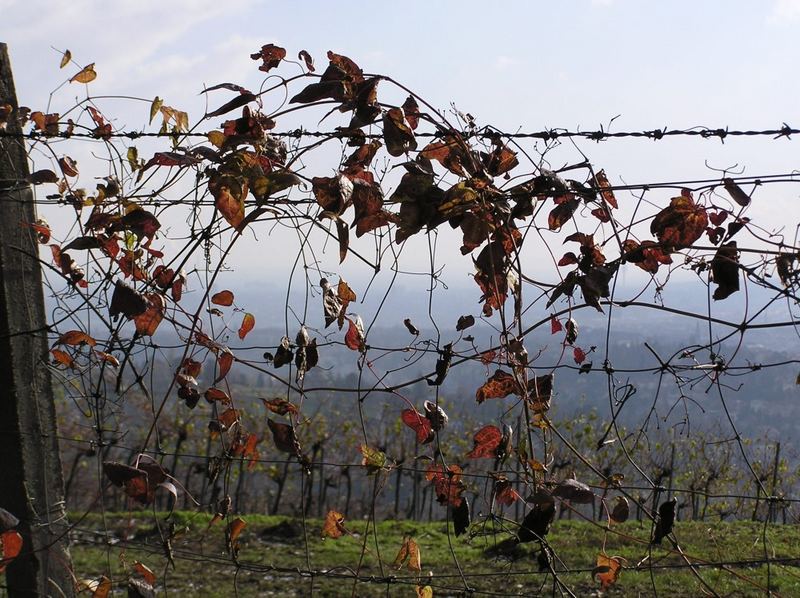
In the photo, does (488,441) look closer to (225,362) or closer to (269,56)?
(225,362)

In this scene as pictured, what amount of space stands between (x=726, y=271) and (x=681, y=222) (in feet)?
0.41

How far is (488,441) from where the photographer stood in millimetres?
1653

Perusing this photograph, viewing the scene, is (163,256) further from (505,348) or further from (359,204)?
(505,348)

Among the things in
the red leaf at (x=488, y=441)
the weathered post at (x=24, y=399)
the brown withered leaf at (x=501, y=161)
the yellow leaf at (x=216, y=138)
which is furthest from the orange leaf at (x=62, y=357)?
A: the brown withered leaf at (x=501, y=161)

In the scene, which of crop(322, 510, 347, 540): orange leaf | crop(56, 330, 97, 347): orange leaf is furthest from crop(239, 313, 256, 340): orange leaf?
crop(322, 510, 347, 540): orange leaf

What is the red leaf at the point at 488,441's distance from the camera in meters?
1.64

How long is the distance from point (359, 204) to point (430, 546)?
5.88 meters

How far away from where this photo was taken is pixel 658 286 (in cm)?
160

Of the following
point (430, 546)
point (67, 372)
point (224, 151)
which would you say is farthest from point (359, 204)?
point (430, 546)

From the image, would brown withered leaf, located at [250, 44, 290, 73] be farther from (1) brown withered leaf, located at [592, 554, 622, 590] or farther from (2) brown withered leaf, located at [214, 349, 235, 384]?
(1) brown withered leaf, located at [592, 554, 622, 590]

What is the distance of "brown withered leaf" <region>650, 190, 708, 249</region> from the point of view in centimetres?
149

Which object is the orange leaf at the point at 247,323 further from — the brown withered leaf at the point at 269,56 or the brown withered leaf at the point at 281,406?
the brown withered leaf at the point at 269,56

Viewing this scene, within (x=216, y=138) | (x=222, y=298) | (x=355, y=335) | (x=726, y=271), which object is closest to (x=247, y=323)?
(x=222, y=298)

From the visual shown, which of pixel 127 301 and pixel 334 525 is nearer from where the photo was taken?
pixel 127 301
